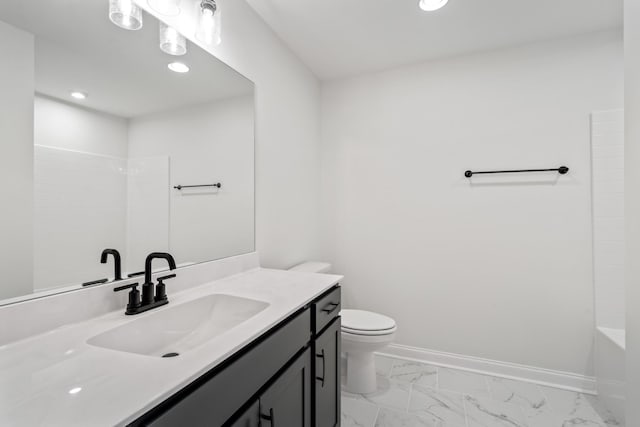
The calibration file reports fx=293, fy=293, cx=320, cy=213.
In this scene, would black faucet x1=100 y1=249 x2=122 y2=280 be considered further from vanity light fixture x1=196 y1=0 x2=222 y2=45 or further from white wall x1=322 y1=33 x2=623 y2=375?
white wall x1=322 y1=33 x2=623 y2=375

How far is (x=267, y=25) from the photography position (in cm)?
190

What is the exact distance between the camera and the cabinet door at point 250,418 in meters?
0.74

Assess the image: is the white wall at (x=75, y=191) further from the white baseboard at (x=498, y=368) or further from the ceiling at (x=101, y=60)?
the white baseboard at (x=498, y=368)

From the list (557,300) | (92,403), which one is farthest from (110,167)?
(557,300)

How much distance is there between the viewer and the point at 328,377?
4.33 ft

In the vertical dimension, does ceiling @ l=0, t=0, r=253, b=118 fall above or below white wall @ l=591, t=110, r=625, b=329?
above

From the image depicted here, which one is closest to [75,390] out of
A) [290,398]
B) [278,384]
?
[278,384]

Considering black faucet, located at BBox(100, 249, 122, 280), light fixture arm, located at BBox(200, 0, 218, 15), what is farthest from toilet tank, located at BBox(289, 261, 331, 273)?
light fixture arm, located at BBox(200, 0, 218, 15)

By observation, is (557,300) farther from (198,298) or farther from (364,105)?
(198,298)

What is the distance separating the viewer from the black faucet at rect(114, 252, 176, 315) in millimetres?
978

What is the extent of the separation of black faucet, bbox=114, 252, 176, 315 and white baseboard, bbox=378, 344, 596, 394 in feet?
6.43

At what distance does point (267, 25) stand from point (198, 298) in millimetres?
1729

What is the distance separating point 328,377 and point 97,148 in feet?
4.25

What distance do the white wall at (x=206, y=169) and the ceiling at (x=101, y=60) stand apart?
3.4 inches
